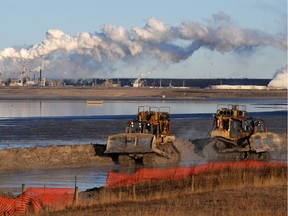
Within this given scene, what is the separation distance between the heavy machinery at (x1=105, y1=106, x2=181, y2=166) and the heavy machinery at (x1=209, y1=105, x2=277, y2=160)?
2544mm

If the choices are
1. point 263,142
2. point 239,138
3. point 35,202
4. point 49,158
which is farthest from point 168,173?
point 49,158

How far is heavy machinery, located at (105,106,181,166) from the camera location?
4128 centimetres

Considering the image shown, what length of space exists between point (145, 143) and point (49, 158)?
5.86 m

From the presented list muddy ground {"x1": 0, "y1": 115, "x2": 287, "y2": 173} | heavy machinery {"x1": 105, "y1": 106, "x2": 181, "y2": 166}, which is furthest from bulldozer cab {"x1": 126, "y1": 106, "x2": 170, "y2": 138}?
muddy ground {"x1": 0, "y1": 115, "x2": 287, "y2": 173}

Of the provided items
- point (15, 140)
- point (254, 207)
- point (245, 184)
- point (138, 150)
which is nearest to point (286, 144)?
point (138, 150)

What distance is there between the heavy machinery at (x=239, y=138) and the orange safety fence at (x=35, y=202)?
661 inches

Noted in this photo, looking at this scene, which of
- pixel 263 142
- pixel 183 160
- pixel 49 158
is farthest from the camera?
pixel 183 160

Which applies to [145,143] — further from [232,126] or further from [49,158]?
[49,158]

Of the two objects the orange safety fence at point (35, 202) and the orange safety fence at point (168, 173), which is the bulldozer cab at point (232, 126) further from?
the orange safety fence at point (35, 202)

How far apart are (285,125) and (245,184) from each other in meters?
48.7

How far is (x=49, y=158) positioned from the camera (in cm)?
4419

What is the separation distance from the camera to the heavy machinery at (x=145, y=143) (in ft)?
135

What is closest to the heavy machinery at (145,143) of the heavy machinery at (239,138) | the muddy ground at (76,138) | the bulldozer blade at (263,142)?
the muddy ground at (76,138)

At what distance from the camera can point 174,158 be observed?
43875 millimetres
